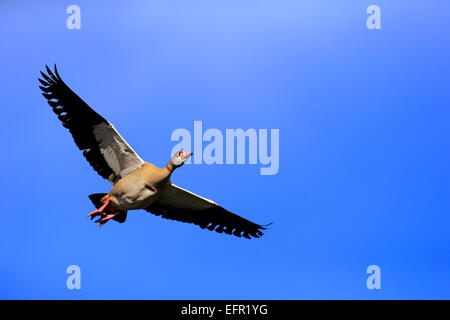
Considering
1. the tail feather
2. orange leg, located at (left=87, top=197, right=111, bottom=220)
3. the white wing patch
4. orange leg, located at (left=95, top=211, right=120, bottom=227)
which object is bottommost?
orange leg, located at (left=95, top=211, right=120, bottom=227)

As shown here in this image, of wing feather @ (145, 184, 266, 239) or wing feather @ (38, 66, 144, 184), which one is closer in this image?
wing feather @ (38, 66, 144, 184)

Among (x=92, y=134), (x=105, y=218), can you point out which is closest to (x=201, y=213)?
(x=105, y=218)

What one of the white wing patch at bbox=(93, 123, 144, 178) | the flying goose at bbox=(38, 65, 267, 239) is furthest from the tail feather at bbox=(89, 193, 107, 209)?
the white wing patch at bbox=(93, 123, 144, 178)

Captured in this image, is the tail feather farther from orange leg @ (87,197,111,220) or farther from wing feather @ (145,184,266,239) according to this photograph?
wing feather @ (145,184,266,239)

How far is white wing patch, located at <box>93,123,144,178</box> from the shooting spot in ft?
15.5

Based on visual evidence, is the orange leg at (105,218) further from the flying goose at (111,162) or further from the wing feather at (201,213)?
the wing feather at (201,213)

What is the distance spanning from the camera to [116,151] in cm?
484

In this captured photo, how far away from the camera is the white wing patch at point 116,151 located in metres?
4.72

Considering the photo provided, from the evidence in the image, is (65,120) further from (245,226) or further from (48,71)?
(245,226)

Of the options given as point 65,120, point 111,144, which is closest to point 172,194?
point 111,144

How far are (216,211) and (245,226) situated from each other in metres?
0.42

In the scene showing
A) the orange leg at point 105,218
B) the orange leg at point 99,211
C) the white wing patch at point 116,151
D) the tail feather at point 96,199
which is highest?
the white wing patch at point 116,151

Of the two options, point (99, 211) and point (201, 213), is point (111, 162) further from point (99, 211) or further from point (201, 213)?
point (201, 213)

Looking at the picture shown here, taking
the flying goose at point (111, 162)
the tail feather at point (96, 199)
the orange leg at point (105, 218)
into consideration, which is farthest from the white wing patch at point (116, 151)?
the orange leg at point (105, 218)
